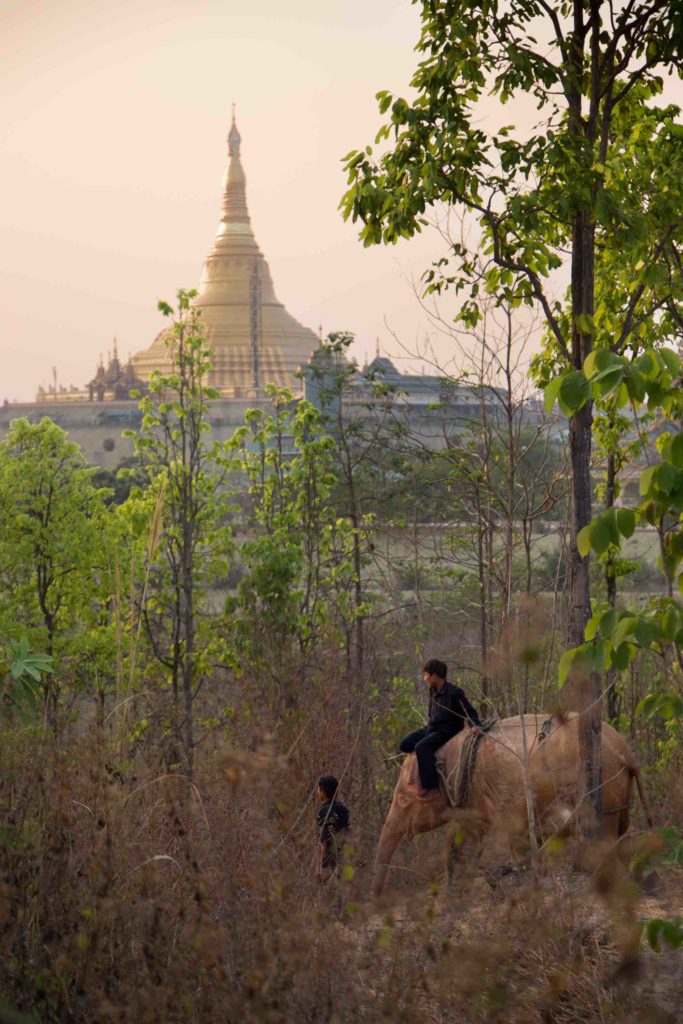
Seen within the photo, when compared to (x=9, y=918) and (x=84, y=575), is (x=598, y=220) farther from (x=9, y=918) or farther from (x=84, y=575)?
(x=84, y=575)

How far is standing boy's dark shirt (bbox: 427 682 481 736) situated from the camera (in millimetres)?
7738

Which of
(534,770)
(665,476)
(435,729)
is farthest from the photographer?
(435,729)

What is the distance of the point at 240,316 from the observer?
3091 inches

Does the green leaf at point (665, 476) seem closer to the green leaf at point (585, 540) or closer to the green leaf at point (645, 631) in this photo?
the green leaf at point (585, 540)

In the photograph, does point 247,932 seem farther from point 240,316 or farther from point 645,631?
point 240,316

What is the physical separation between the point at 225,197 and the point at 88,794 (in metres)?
79.6

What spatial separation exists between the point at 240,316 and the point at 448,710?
7230 cm

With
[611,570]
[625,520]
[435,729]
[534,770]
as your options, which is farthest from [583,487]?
[625,520]

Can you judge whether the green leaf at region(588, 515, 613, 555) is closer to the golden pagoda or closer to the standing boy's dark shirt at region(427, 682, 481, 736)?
the standing boy's dark shirt at region(427, 682, 481, 736)

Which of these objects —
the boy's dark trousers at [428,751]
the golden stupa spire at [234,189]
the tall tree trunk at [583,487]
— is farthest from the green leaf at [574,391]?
the golden stupa spire at [234,189]

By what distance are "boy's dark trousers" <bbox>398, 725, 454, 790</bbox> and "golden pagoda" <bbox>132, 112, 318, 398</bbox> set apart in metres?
64.4

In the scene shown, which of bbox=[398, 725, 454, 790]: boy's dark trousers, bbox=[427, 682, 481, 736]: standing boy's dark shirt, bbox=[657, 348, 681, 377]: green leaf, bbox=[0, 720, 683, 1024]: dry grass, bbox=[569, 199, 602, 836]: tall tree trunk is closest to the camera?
bbox=[657, 348, 681, 377]: green leaf

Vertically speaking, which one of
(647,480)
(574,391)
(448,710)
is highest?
(574,391)

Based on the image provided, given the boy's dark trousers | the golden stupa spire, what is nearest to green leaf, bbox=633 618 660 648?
the boy's dark trousers
